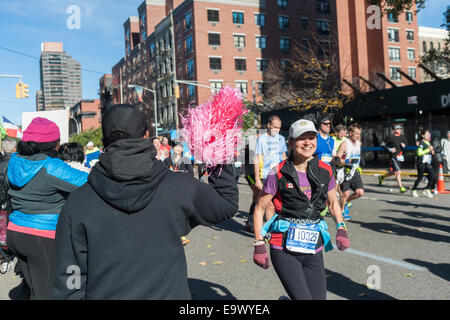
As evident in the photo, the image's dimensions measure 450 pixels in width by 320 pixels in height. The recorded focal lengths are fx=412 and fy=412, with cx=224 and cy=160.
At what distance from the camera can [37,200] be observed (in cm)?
327

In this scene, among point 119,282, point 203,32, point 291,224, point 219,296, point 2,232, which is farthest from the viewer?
point 203,32

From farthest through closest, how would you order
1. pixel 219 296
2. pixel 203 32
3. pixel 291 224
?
pixel 203 32
pixel 219 296
pixel 291 224

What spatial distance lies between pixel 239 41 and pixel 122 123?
5021cm

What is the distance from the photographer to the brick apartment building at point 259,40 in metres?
48.4

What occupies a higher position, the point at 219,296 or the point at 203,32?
the point at 203,32

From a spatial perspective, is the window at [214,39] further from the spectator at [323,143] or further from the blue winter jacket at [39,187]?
the blue winter jacket at [39,187]

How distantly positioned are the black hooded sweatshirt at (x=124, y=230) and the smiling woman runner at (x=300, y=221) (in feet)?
4.54

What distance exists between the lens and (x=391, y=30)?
1969 inches

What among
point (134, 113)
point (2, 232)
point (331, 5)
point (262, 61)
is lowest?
point (2, 232)

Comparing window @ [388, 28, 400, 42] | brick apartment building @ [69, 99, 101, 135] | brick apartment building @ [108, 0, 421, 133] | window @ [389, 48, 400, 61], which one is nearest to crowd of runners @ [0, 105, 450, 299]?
brick apartment building @ [108, 0, 421, 133]

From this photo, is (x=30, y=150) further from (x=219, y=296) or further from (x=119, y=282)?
(x=219, y=296)

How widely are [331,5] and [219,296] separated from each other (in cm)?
5731

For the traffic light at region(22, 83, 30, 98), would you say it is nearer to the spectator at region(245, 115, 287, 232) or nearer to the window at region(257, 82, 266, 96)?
the spectator at region(245, 115, 287, 232)
